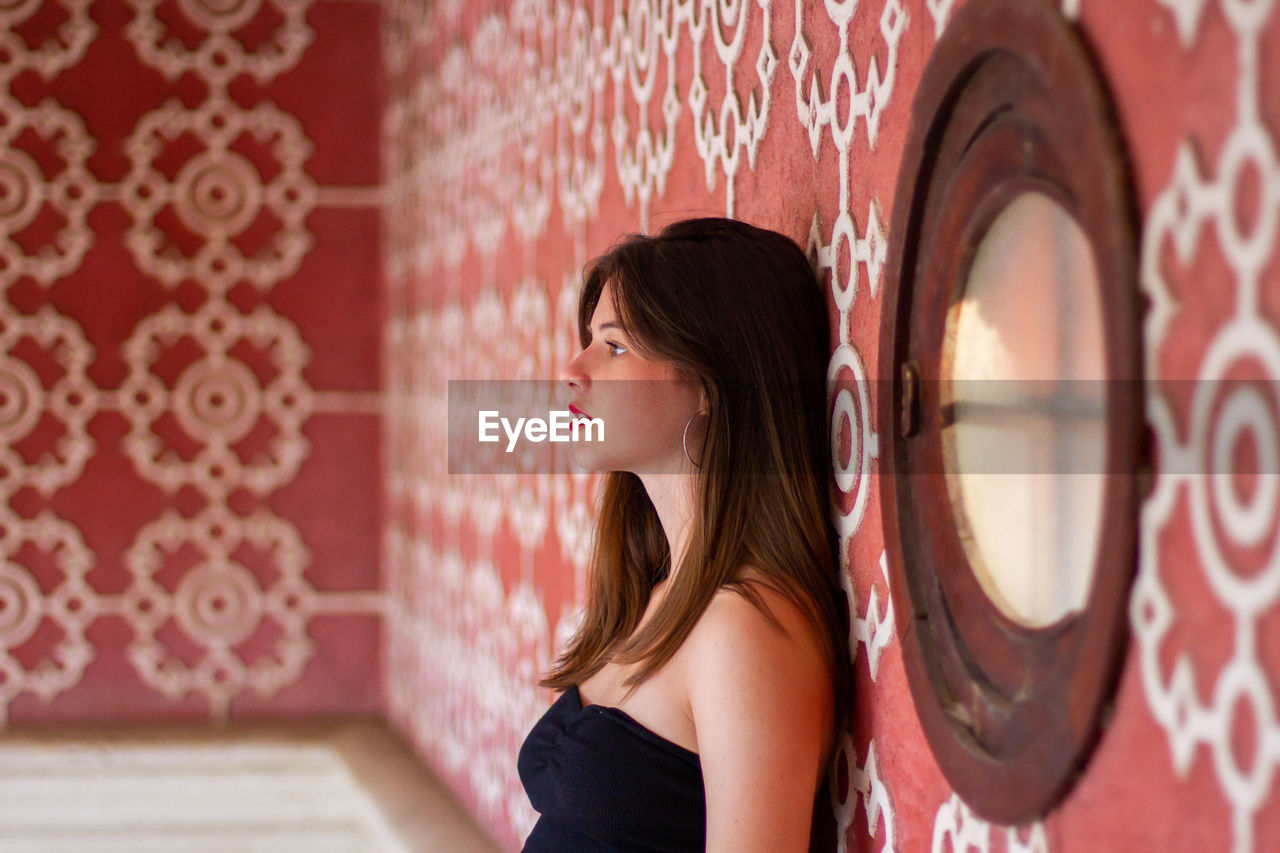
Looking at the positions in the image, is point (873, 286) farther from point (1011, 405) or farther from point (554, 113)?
point (554, 113)

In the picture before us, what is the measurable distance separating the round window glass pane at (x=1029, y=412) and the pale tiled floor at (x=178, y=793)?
8.20ft

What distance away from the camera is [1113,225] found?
605 millimetres

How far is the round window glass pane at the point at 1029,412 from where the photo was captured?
2.15ft

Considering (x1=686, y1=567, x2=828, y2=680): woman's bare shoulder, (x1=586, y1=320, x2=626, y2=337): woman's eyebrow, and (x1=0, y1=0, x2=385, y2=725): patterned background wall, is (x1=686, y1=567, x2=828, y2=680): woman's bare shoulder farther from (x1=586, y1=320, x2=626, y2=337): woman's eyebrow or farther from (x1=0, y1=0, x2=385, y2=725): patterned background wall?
(x1=0, y1=0, x2=385, y2=725): patterned background wall

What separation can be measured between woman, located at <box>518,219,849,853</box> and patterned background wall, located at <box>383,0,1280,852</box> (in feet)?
0.12

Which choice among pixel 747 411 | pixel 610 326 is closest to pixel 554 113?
pixel 610 326

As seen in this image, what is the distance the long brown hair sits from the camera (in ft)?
3.43

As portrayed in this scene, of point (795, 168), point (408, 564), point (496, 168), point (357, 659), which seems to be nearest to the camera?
point (795, 168)

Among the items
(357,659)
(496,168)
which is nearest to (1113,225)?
(496,168)

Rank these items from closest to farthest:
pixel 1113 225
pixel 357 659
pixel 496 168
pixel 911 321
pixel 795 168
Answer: pixel 1113 225
pixel 911 321
pixel 795 168
pixel 496 168
pixel 357 659

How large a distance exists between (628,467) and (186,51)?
2.70 meters

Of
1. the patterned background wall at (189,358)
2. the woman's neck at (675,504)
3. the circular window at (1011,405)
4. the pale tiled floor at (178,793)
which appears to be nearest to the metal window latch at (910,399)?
the circular window at (1011,405)

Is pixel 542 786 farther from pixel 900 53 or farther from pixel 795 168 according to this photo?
pixel 900 53

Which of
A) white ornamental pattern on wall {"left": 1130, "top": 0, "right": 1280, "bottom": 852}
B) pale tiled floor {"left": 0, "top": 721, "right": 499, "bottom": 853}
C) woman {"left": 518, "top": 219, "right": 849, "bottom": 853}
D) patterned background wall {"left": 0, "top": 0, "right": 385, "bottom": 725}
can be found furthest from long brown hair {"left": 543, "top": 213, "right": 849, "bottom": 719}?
patterned background wall {"left": 0, "top": 0, "right": 385, "bottom": 725}
